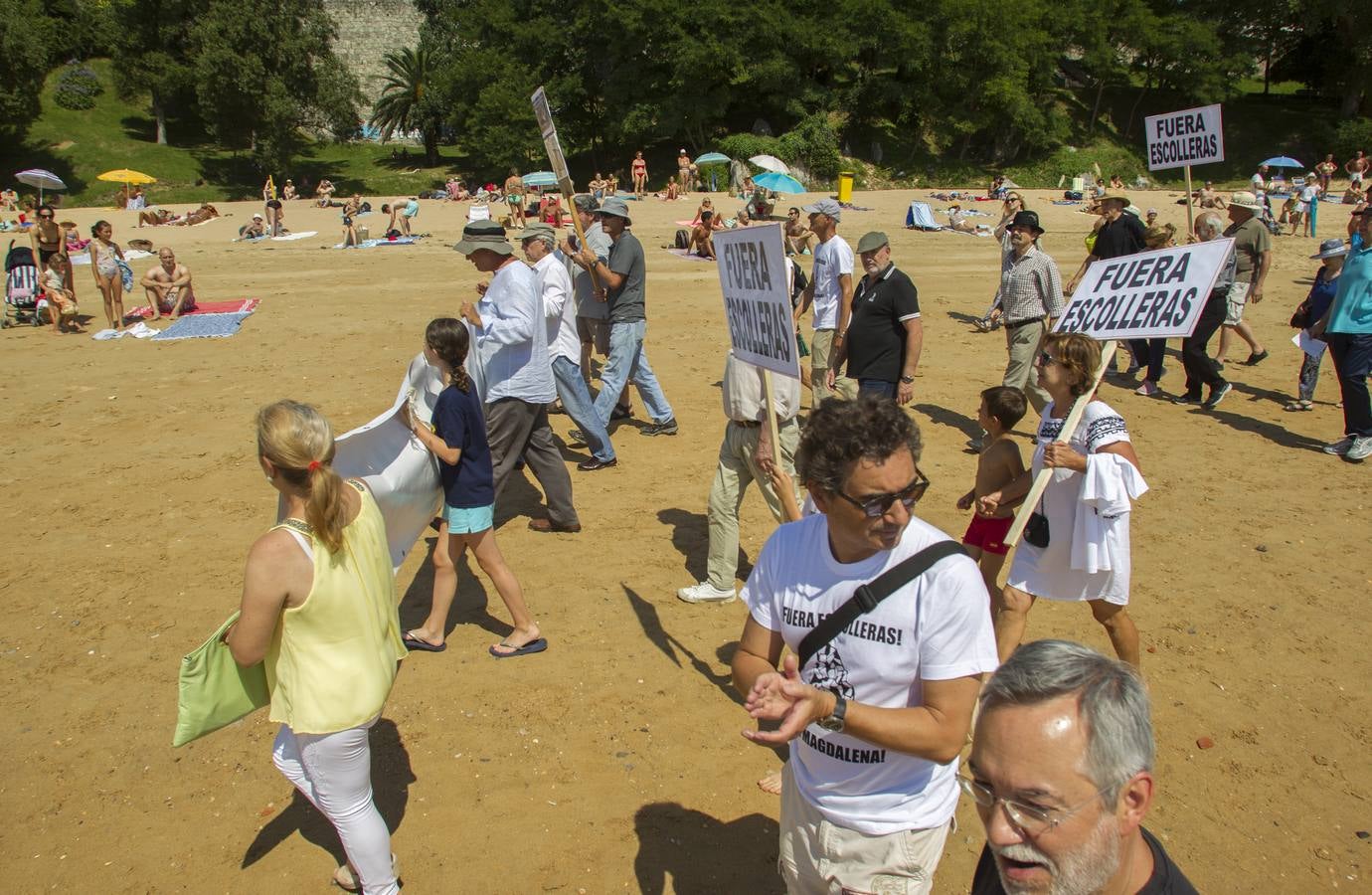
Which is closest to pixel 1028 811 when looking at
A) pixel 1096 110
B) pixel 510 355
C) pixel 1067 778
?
pixel 1067 778

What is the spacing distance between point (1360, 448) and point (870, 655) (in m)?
8.10

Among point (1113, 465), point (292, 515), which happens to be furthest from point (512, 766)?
point (1113, 465)

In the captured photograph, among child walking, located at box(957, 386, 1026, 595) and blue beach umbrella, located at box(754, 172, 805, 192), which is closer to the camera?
child walking, located at box(957, 386, 1026, 595)

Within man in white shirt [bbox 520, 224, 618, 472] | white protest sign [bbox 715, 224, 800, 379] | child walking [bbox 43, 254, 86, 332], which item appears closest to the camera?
white protest sign [bbox 715, 224, 800, 379]

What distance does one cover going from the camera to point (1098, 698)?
1.58 meters

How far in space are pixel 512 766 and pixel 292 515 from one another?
190cm

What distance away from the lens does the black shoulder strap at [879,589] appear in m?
2.20

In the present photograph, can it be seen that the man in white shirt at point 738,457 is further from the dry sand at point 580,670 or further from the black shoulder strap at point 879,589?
the black shoulder strap at point 879,589

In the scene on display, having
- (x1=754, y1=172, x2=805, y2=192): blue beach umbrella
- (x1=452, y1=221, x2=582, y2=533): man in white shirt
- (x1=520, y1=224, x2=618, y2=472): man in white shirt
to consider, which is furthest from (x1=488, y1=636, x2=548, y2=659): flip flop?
(x1=754, y1=172, x2=805, y2=192): blue beach umbrella

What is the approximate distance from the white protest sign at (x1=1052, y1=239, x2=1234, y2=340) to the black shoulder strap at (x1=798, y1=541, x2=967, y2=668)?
245cm

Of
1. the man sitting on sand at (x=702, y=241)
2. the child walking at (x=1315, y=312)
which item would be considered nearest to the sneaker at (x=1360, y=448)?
the child walking at (x=1315, y=312)

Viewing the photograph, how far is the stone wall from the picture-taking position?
66875 millimetres

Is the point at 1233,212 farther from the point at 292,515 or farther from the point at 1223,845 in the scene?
the point at 292,515

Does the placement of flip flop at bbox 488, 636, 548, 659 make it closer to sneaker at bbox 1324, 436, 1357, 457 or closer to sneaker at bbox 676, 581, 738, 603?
sneaker at bbox 676, 581, 738, 603
